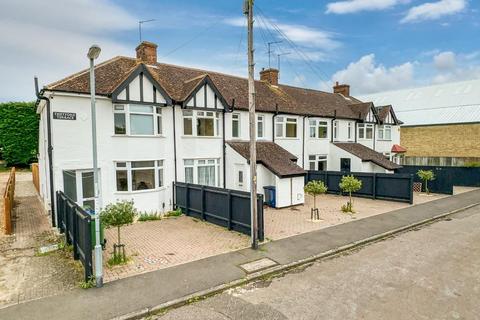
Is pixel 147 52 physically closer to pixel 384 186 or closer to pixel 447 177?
pixel 384 186

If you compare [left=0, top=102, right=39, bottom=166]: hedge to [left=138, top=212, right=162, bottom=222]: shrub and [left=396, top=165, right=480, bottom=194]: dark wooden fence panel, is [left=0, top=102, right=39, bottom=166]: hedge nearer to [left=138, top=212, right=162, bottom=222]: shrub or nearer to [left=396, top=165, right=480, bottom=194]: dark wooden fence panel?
[left=138, top=212, right=162, bottom=222]: shrub

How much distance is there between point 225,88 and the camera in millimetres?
19859

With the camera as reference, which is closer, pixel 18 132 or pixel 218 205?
pixel 218 205

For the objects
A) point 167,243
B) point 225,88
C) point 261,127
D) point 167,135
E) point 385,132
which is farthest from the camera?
point 385,132

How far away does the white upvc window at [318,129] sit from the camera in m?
23.0

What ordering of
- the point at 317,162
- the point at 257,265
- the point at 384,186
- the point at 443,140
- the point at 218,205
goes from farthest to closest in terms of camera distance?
the point at 443,140 → the point at 317,162 → the point at 384,186 → the point at 218,205 → the point at 257,265

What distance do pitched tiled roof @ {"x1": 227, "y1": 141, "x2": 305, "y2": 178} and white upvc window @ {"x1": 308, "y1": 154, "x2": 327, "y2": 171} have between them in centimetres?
481

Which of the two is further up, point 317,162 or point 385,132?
point 385,132

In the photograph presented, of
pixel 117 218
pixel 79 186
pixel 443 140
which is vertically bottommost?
pixel 117 218

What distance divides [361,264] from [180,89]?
12645 millimetres

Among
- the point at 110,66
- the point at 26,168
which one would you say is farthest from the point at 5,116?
the point at 110,66

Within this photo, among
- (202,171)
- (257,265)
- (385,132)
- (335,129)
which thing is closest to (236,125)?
(202,171)

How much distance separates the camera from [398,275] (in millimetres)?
7793

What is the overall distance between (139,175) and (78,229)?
19.4 feet
